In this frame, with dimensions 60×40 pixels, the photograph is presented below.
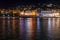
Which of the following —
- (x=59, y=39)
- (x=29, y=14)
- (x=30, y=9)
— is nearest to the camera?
(x=59, y=39)

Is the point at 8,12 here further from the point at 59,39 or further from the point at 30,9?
the point at 59,39

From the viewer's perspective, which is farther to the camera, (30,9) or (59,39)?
(30,9)

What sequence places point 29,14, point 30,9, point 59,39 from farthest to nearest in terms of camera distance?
point 30,9
point 29,14
point 59,39

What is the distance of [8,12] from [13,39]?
128392 mm

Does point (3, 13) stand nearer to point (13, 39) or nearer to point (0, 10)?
point (0, 10)

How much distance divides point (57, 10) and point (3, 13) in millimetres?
30277

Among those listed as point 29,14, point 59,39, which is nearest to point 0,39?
point 59,39

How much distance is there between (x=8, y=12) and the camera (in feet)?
469

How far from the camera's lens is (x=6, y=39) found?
1514cm

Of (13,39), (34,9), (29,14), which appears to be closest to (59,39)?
(13,39)

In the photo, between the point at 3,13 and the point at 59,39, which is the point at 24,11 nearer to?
the point at 3,13

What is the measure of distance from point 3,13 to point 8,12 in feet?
15.9

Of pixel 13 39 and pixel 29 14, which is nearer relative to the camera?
pixel 13 39

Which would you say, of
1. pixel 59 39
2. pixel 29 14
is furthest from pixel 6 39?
pixel 29 14
